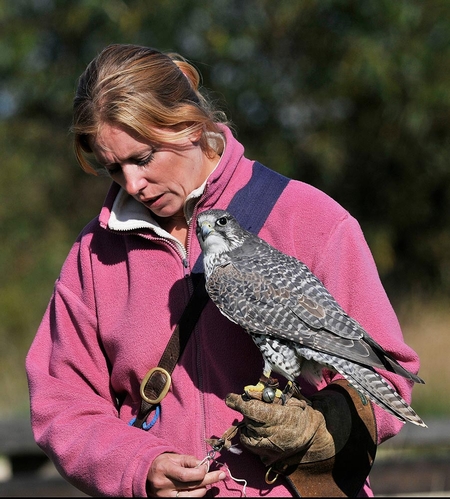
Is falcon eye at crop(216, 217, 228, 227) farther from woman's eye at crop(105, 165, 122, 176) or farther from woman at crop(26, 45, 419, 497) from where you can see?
woman's eye at crop(105, 165, 122, 176)

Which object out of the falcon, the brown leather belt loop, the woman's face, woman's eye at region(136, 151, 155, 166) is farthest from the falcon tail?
woman's eye at region(136, 151, 155, 166)

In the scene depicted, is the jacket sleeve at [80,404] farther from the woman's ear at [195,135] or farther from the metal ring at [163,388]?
the woman's ear at [195,135]

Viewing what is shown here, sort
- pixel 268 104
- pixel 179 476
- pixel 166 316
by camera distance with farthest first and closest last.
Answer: pixel 268 104 < pixel 166 316 < pixel 179 476


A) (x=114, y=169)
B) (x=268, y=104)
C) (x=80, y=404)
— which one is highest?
(x=114, y=169)

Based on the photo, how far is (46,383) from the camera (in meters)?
2.40

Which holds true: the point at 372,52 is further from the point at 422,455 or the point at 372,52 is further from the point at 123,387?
the point at 123,387

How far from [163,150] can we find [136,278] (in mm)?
398

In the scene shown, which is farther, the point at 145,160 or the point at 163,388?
the point at 145,160

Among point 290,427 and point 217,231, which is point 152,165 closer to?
point 217,231

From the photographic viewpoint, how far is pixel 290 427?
213cm

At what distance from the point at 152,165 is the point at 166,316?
457 millimetres

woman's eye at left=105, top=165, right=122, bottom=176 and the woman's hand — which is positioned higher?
woman's eye at left=105, top=165, right=122, bottom=176

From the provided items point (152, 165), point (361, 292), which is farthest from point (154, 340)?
point (361, 292)

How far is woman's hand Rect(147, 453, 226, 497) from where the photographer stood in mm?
2113
